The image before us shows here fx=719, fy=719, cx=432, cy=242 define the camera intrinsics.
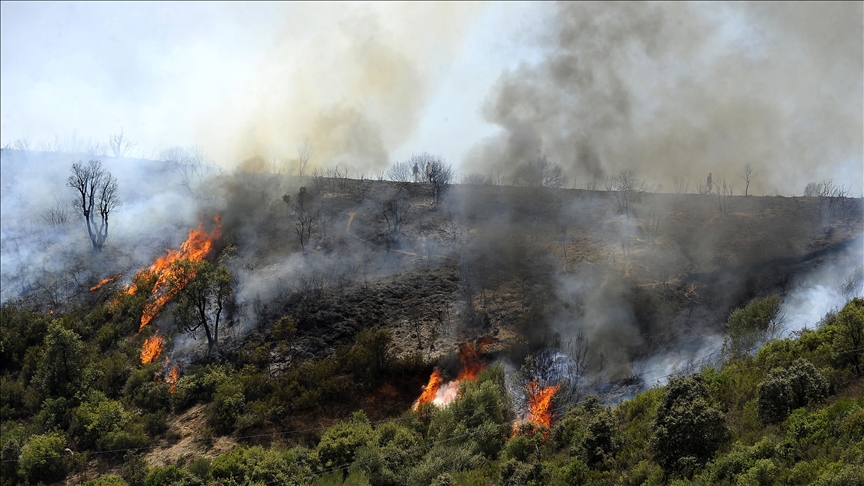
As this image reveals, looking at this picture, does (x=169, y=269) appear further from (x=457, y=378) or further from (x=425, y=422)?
(x=425, y=422)

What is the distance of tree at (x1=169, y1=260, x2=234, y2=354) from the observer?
2306 inches

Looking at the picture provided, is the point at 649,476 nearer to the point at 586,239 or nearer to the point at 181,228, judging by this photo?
the point at 586,239

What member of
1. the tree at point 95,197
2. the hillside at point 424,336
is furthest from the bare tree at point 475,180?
the tree at point 95,197

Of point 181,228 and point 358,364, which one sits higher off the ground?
point 181,228

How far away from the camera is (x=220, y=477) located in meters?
44.4

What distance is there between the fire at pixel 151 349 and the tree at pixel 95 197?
19.2 meters

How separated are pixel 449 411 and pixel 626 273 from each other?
→ 22924 millimetres

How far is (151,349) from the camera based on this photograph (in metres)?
60.8

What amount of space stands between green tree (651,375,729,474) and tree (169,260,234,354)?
36.9 meters

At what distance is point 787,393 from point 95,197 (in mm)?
73886

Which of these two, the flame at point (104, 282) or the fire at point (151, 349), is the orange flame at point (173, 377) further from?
the flame at point (104, 282)

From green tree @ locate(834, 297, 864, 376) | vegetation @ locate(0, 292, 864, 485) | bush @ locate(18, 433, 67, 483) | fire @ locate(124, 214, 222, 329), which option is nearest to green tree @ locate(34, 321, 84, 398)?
vegetation @ locate(0, 292, 864, 485)

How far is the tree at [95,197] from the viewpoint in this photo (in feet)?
251

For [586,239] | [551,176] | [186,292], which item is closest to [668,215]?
[586,239]
